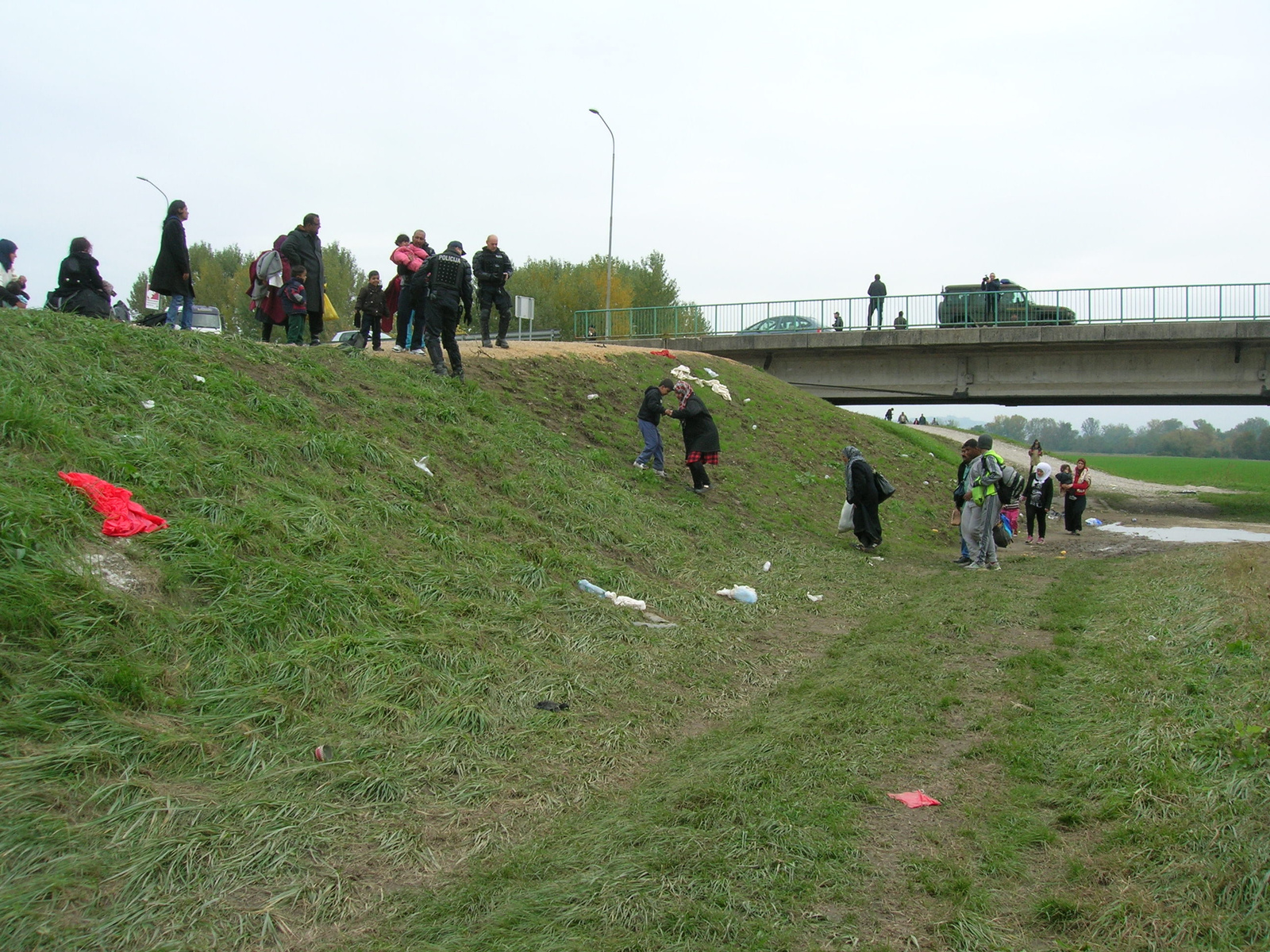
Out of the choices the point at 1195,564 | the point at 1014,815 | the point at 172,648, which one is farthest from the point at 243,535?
the point at 1195,564

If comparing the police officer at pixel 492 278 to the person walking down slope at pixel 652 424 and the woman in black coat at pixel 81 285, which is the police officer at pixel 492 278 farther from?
the woman in black coat at pixel 81 285

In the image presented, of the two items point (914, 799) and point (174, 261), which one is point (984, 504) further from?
point (174, 261)

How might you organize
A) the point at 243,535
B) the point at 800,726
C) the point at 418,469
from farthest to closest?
the point at 418,469 → the point at 243,535 → the point at 800,726

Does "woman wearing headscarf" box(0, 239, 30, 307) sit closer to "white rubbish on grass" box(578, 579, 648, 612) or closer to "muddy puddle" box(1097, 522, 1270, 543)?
"white rubbish on grass" box(578, 579, 648, 612)

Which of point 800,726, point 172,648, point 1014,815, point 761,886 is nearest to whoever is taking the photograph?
point 761,886

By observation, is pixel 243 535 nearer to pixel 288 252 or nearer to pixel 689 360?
pixel 288 252

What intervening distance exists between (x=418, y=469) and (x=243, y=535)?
10.4 ft

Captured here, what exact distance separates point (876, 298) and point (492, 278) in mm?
15810

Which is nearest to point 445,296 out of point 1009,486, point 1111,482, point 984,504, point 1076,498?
point 984,504

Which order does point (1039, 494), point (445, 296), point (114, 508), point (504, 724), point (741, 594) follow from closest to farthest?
point (504, 724) < point (114, 508) < point (741, 594) < point (445, 296) < point (1039, 494)

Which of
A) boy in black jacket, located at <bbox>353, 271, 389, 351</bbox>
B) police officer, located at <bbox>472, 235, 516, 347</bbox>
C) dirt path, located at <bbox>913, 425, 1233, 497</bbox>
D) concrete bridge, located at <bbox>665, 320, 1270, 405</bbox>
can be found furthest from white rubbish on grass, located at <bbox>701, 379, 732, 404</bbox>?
dirt path, located at <bbox>913, 425, 1233, 497</bbox>

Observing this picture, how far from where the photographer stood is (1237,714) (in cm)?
468

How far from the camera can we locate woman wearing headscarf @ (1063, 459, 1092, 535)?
58.2 feet

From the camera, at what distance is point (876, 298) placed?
27922 millimetres
